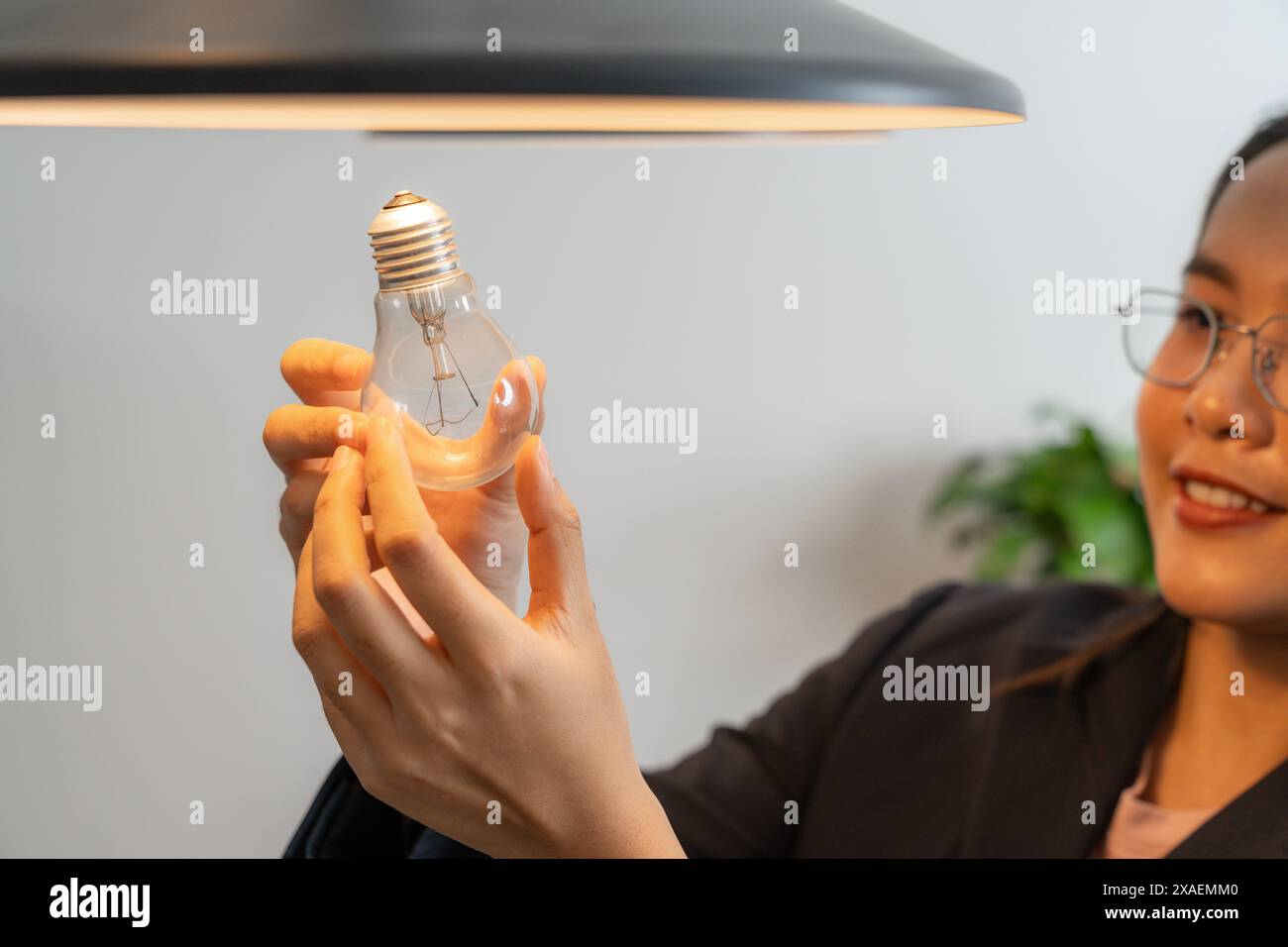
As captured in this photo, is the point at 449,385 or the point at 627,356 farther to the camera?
the point at 627,356

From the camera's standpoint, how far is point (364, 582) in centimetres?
41

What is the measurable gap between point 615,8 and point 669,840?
1.35ft

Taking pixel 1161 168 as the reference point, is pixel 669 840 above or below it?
below

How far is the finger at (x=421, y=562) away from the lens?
405mm

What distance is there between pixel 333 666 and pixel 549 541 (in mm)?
100

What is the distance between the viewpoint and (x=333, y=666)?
45cm

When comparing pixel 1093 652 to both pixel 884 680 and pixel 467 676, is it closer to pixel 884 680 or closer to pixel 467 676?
pixel 884 680

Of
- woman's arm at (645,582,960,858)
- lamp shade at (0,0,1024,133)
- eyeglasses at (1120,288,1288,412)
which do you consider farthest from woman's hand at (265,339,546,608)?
eyeglasses at (1120,288,1288,412)

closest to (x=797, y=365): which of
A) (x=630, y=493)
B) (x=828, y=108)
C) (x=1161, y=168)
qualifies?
(x=630, y=493)

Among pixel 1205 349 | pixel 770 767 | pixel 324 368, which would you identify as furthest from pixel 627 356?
pixel 324 368

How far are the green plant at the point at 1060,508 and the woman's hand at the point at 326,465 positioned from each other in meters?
1.04

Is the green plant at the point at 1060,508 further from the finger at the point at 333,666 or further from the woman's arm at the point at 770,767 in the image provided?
the finger at the point at 333,666

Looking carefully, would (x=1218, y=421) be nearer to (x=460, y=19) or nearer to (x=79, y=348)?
(x=460, y=19)

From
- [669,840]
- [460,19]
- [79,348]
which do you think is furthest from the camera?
[79,348]
